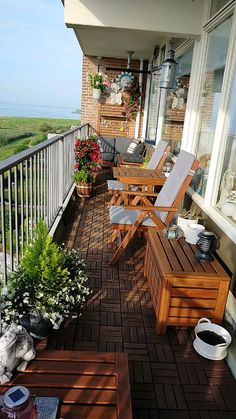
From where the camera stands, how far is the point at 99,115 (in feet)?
24.7

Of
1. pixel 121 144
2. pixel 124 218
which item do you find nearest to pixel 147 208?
pixel 124 218

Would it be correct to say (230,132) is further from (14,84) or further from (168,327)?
(14,84)

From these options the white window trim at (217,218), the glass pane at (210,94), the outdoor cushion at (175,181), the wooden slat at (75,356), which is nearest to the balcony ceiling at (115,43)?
the glass pane at (210,94)

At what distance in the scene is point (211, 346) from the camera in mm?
1874

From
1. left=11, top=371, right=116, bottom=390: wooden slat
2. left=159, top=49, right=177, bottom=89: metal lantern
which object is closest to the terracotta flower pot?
left=159, top=49, right=177, bottom=89: metal lantern

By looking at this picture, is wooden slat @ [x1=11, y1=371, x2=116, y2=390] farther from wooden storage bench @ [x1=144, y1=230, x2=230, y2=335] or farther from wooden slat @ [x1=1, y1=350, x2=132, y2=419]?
wooden storage bench @ [x1=144, y1=230, x2=230, y2=335]

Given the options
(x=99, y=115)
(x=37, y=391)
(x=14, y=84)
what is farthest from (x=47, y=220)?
(x=14, y=84)

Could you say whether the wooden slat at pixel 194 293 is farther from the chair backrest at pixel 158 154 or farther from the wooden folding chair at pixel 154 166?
the chair backrest at pixel 158 154

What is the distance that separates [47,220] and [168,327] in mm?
1415

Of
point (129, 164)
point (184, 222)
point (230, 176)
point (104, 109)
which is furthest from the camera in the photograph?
point (104, 109)

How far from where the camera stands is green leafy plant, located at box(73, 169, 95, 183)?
484 centimetres

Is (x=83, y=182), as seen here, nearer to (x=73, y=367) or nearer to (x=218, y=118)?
(x=218, y=118)

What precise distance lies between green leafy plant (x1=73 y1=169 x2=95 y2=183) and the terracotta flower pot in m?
0.06

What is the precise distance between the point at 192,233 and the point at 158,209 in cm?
38
